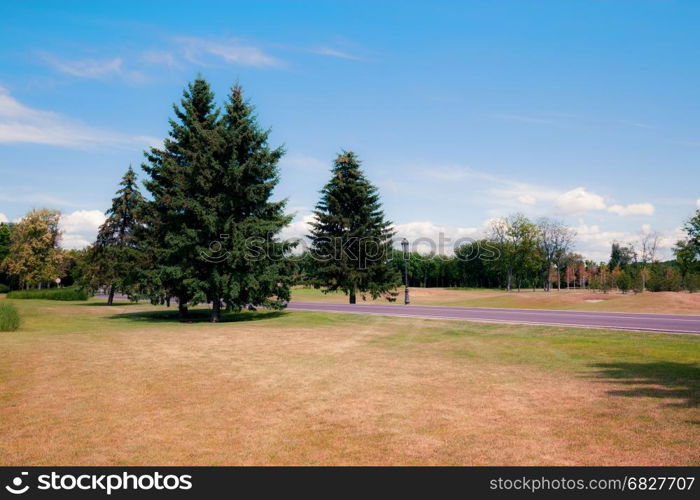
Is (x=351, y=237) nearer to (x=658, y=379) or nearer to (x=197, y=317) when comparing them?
(x=197, y=317)

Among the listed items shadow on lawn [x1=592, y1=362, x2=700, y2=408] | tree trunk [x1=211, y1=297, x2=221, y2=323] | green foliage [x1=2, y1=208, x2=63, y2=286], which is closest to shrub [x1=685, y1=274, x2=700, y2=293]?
shadow on lawn [x1=592, y1=362, x2=700, y2=408]

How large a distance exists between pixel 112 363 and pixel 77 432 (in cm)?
579

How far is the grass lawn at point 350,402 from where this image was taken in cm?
575

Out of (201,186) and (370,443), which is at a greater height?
(201,186)

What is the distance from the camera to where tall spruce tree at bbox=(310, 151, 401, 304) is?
1646 inches

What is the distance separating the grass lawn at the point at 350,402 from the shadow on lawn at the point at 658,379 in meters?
Result: 0.05

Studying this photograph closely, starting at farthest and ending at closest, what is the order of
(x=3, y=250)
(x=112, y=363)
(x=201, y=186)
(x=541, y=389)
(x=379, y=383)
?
1. (x=3, y=250)
2. (x=201, y=186)
3. (x=112, y=363)
4. (x=379, y=383)
5. (x=541, y=389)

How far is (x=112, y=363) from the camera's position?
11859 mm

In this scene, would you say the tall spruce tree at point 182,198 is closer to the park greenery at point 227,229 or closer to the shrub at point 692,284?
the park greenery at point 227,229

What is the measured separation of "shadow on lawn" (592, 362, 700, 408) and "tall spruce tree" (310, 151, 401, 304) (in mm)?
30449

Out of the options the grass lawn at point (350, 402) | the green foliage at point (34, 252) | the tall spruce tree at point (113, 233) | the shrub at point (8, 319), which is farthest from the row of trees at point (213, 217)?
the green foliage at point (34, 252)

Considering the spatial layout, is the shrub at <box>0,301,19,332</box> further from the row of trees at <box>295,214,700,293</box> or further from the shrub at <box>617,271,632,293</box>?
the shrub at <box>617,271,632,293</box>
